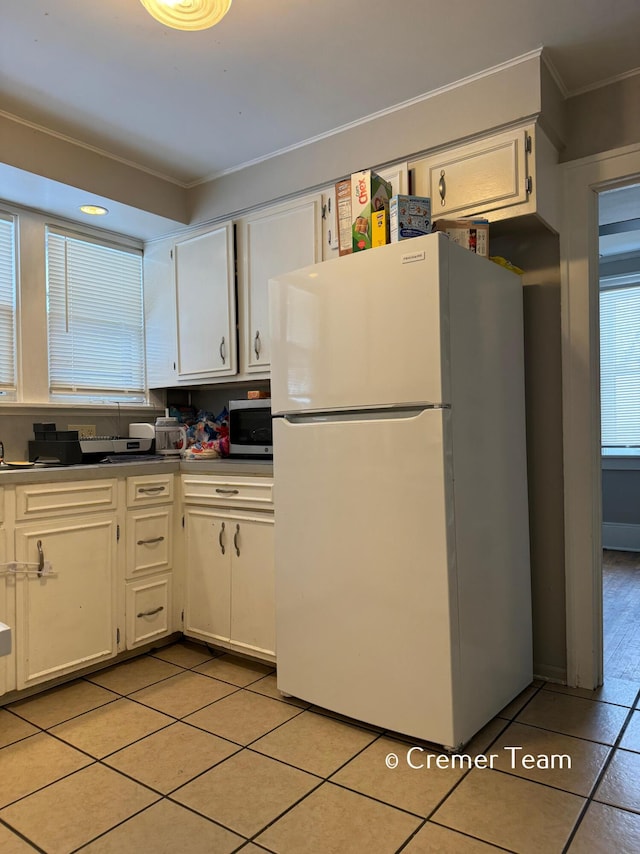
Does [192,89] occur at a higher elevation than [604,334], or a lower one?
higher

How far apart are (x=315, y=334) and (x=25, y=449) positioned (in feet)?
5.63

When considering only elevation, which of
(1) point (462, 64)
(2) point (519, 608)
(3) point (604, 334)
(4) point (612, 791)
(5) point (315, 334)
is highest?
(1) point (462, 64)

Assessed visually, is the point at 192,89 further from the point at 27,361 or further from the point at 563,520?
the point at 563,520

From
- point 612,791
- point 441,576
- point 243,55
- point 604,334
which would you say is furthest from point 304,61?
point 604,334

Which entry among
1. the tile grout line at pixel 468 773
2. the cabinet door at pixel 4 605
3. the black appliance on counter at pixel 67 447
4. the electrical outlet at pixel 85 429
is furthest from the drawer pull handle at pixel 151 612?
the tile grout line at pixel 468 773

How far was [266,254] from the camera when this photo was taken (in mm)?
3002

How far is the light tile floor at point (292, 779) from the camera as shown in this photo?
60.5 inches

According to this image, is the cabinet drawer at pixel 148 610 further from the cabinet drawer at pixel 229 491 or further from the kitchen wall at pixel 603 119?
the kitchen wall at pixel 603 119

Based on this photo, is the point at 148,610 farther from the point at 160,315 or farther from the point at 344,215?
the point at 344,215

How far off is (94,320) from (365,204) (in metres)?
1.87

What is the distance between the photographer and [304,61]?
221 centimetres

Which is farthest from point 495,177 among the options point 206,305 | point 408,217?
point 206,305

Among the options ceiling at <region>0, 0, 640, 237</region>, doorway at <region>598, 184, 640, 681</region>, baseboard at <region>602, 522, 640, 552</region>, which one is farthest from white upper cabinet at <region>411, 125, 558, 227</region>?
baseboard at <region>602, 522, 640, 552</region>

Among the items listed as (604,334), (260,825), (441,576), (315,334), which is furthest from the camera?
(604,334)
